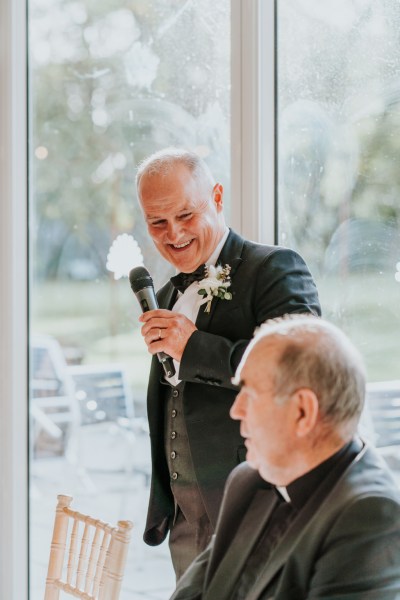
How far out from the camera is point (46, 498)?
3.40 metres

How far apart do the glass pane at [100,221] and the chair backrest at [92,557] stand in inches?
30.0

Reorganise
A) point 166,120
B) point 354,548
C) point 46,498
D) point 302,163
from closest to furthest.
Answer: point 354,548, point 302,163, point 166,120, point 46,498

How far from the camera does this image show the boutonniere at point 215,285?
217 centimetres

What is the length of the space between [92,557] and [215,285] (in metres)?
0.70

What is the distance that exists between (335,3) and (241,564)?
4.95 ft

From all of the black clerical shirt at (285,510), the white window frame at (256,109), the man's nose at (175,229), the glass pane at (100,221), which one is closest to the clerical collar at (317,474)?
the black clerical shirt at (285,510)

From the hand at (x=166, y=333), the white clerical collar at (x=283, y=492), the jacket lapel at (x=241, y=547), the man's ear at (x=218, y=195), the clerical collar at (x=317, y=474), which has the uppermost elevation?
the man's ear at (x=218, y=195)

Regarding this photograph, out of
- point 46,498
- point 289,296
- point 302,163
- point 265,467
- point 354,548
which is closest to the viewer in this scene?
point 354,548

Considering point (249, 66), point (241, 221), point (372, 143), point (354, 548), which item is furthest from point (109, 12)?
point (354, 548)

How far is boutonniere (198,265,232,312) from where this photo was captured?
2.17 metres

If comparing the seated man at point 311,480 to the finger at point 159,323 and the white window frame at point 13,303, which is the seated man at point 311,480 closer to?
the finger at point 159,323

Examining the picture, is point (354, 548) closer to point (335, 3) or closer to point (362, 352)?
point (362, 352)

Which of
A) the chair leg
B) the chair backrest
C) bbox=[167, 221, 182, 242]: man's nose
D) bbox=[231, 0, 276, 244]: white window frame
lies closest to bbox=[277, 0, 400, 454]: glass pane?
bbox=[231, 0, 276, 244]: white window frame

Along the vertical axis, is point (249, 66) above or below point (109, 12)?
below
